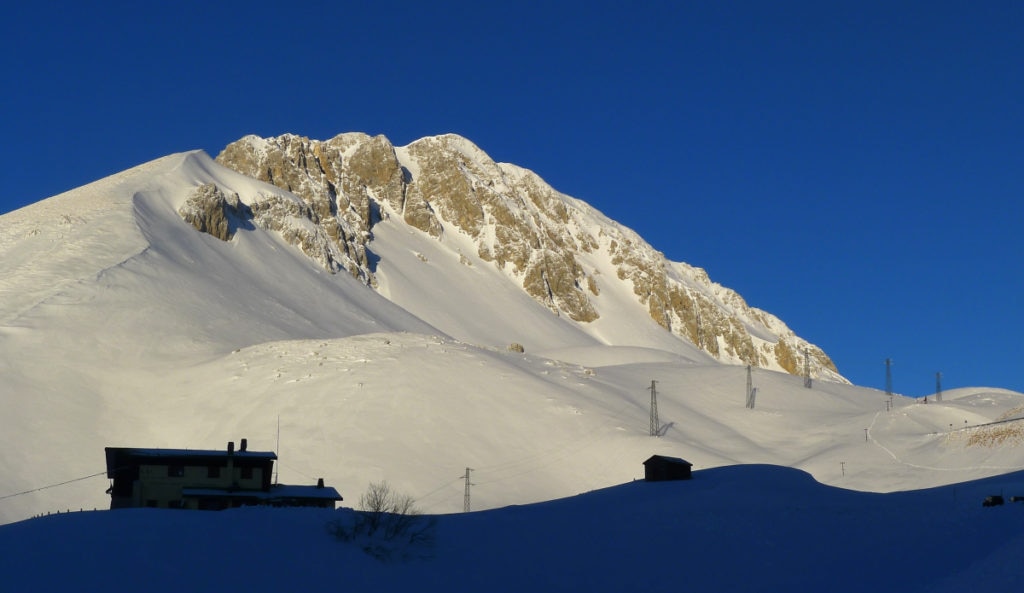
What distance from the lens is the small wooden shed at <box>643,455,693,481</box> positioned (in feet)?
242

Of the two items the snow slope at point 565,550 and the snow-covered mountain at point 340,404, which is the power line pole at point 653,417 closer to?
the snow-covered mountain at point 340,404

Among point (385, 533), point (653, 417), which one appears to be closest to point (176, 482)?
point (385, 533)

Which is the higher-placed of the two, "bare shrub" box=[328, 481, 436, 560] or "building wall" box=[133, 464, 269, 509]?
"building wall" box=[133, 464, 269, 509]

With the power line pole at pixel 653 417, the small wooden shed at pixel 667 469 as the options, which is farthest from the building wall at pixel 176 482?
the power line pole at pixel 653 417

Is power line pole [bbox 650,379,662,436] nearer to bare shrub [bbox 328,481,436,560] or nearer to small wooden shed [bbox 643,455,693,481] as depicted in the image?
small wooden shed [bbox 643,455,693,481]

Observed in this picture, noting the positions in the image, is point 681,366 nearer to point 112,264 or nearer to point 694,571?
point 112,264

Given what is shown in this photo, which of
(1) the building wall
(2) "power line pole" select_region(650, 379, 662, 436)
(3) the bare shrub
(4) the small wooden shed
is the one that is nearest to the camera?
(3) the bare shrub

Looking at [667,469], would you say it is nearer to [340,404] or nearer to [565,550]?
[565,550]

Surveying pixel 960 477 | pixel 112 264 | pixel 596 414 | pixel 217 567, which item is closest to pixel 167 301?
pixel 112 264

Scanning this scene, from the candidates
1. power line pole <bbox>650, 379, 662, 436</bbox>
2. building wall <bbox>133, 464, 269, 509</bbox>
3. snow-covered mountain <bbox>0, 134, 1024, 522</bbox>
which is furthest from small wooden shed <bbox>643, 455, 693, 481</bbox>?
power line pole <bbox>650, 379, 662, 436</bbox>

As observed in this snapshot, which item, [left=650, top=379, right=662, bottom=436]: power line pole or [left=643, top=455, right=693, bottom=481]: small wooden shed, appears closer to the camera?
[left=643, top=455, right=693, bottom=481]: small wooden shed

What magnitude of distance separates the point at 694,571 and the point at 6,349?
8312 cm

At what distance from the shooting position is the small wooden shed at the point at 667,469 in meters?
73.8

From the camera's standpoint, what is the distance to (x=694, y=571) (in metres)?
47.8
